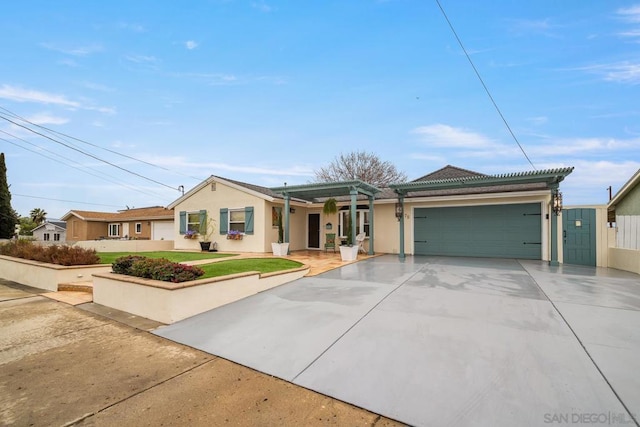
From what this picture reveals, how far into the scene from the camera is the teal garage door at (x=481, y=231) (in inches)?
397

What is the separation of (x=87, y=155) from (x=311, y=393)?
72.5 ft

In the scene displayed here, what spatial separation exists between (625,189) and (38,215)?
53339mm

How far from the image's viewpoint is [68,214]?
23.3m

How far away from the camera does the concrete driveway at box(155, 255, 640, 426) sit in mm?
2215

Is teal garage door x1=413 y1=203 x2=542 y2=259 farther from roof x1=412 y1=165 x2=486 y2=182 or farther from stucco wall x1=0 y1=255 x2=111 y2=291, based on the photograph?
stucco wall x1=0 y1=255 x2=111 y2=291

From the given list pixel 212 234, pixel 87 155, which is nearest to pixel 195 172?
pixel 87 155

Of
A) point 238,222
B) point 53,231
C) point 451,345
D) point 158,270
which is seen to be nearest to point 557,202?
point 451,345

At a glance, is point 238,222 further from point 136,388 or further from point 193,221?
point 136,388

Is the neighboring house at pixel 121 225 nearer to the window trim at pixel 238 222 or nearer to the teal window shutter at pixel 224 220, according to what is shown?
the teal window shutter at pixel 224 220

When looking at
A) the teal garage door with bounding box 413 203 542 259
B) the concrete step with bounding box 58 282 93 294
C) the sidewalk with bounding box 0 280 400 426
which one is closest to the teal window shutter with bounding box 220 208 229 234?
the concrete step with bounding box 58 282 93 294

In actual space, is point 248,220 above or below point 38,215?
below

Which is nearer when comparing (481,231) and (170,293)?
(170,293)

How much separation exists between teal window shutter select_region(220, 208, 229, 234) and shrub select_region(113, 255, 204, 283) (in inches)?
300

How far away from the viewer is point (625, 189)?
8.22m
